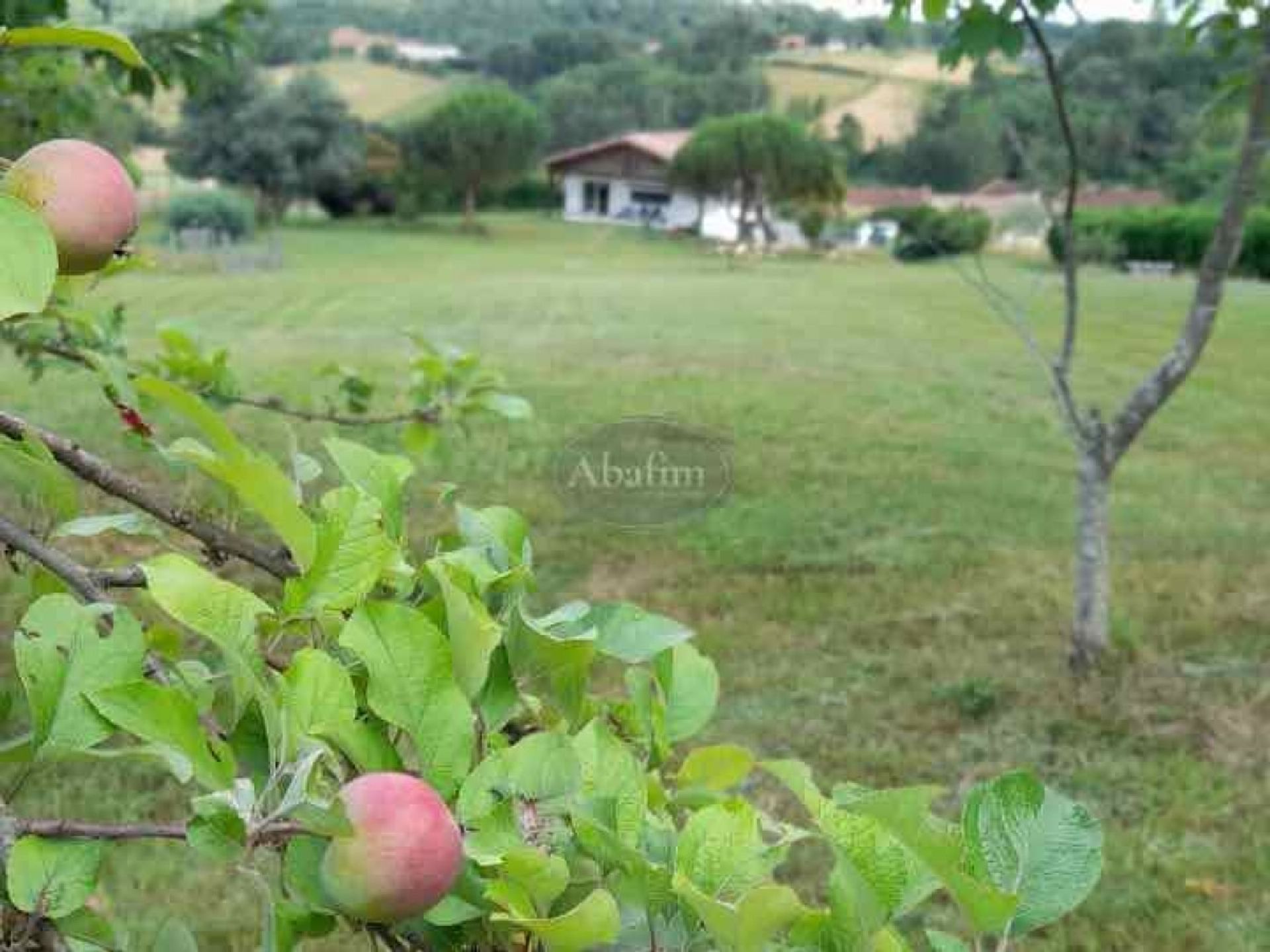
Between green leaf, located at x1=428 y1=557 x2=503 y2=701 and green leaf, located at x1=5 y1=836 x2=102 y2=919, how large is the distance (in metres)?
0.14

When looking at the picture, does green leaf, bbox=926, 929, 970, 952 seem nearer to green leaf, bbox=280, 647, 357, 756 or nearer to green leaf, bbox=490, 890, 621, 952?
green leaf, bbox=490, 890, 621, 952

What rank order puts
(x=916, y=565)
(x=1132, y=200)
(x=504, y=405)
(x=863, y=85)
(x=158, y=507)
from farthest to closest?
(x=1132, y=200) → (x=863, y=85) → (x=916, y=565) → (x=504, y=405) → (x=158, y=507)

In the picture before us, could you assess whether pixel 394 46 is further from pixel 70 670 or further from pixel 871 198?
pixel 70 670

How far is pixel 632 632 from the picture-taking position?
60cm

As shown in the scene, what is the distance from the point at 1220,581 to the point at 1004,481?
1480mm

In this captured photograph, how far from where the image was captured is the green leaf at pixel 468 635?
0.50 metres

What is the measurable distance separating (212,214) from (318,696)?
2459cm

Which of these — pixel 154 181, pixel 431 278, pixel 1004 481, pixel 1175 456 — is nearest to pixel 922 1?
pixel 1004 481

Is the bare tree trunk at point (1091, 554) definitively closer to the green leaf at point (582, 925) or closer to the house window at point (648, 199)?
the green leaf at point (582, 925)

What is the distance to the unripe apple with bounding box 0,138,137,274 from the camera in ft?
1.55

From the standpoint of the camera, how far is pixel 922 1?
7.84 feet

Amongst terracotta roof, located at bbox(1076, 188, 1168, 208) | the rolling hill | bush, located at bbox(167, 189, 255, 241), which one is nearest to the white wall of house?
the rolling hill

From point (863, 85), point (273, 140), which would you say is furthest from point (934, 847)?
point (273, 140)

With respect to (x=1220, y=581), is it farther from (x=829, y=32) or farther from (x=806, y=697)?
(x=829, y=32)
